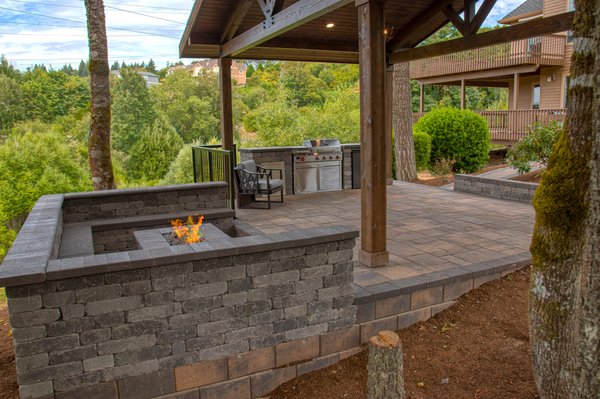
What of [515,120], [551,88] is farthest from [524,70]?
[515,120]

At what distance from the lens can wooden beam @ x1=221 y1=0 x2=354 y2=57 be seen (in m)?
4.62

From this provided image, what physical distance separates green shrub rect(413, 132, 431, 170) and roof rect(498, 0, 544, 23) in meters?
8.71

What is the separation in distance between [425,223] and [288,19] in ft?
10.1

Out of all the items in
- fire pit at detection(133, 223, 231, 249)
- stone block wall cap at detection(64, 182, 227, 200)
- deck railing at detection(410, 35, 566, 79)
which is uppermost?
deck railing at detection(410, 35, 566, 79)

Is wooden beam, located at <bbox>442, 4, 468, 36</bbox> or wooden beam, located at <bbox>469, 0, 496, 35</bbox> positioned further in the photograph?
wooden beam, located at <bbox>442, 4, 468, 36</bbox>

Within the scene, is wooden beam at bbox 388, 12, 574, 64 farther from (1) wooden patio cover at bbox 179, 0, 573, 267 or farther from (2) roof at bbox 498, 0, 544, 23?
(2) roof at bbox 498, 0, 544, 23

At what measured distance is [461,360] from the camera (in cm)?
348

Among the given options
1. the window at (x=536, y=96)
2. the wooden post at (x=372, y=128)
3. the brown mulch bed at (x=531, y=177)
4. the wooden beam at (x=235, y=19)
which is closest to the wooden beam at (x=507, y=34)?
the wooden post at (x=372, y=128)

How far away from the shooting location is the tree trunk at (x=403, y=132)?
1121 centimetres

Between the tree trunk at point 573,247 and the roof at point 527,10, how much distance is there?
675 inches

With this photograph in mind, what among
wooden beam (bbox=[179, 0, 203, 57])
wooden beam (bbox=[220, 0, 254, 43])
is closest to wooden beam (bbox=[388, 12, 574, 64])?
wooden beam (bbox=[220, 0, 254, 43])

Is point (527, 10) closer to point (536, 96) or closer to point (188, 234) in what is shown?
point (536, 96)

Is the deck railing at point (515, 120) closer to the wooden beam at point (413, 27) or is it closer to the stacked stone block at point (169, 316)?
the wooden beam at point (413, 27)

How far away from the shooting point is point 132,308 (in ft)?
9.29
